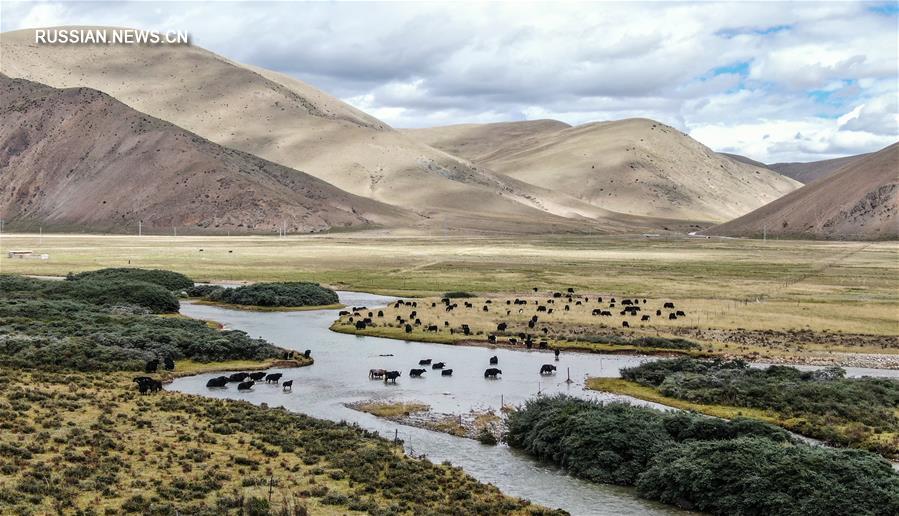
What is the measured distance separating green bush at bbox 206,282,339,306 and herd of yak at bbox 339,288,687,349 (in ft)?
19.0

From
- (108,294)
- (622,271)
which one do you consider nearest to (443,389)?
(108,294)

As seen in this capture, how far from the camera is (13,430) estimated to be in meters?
29.5

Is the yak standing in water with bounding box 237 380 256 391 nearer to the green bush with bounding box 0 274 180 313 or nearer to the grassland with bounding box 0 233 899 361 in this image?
the grassland with bounding box 0 233 899 361

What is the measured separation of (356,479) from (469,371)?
19871 millimetres

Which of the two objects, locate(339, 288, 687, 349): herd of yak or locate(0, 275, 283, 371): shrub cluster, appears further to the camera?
locate(339, 288, 687, 349): herd of yak

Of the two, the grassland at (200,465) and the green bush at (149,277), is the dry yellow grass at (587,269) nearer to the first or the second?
the green bush at (149,277)

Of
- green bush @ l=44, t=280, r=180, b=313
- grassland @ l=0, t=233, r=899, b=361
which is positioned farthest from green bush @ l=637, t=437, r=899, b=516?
green bush @ l=44, t=280, r=180, b=313

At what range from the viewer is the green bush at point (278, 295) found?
2997 inches

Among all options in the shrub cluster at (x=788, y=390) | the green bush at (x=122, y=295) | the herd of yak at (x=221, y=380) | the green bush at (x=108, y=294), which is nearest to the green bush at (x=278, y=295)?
the green bush at (x=108, y=294)

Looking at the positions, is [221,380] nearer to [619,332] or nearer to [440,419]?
[440,419]

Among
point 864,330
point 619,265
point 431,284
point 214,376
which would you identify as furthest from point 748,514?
point 619,265

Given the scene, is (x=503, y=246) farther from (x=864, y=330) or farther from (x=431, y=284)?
(x=864, y=330)

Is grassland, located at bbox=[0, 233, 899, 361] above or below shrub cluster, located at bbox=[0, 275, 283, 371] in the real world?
above

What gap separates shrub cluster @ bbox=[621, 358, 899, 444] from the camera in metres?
34.5
